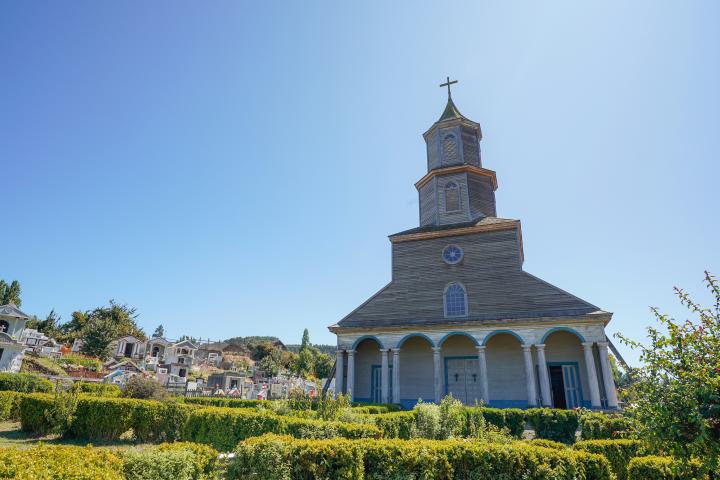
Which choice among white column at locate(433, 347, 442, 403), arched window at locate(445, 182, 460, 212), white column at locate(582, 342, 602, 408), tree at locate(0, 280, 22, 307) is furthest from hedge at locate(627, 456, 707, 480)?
tree at locate(0, 280, 22, 307)

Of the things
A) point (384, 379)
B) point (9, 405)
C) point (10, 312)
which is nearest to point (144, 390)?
point (9, 405)

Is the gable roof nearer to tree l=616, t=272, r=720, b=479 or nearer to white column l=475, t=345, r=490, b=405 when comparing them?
white column l=475, t=345, r=490, b=405

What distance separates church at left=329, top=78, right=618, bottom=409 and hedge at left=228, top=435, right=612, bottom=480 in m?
12.9

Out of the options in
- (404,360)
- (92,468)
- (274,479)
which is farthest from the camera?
(404,360)

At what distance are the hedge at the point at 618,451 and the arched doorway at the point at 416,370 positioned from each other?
14.1 m

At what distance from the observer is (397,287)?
24219mm

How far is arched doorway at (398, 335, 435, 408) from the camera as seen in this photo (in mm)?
22188

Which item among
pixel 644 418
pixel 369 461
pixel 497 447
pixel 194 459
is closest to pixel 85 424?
pixel 194 459

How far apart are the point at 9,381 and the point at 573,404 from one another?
31.6 m

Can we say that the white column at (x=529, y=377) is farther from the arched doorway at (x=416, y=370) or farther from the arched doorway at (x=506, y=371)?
the arched doorway at (x=416, y=370)

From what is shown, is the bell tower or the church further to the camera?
the bell tower

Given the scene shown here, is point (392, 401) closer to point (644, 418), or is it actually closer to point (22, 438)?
point (22, 438)

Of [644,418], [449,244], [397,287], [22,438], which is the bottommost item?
[22,438]

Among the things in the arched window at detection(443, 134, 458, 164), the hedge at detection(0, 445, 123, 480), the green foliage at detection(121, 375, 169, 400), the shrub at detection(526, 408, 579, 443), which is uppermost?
the arched window at detection(443, 134, 458, 164)
